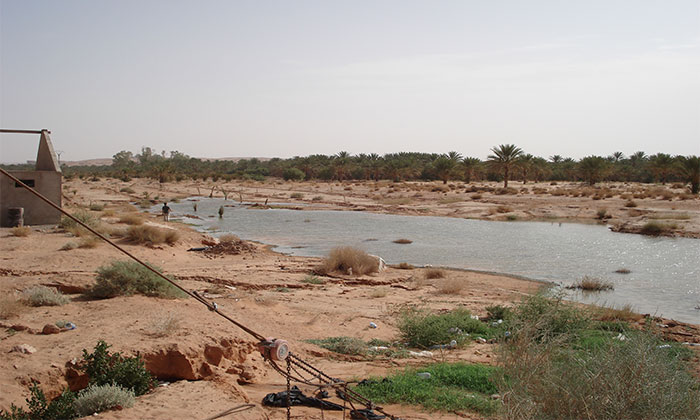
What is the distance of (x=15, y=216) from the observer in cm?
2212

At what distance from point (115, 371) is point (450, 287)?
1138 centimetres

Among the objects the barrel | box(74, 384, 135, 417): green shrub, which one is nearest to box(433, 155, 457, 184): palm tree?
the barrel

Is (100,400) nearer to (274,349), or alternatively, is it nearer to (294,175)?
(274,349)

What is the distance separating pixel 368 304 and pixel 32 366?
29.3ft

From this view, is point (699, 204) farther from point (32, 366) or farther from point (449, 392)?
point (32, 366)

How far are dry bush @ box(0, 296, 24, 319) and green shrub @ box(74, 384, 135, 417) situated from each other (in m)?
3.77

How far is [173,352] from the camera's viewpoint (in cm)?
777

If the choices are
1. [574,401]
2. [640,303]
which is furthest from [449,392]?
[640,303]

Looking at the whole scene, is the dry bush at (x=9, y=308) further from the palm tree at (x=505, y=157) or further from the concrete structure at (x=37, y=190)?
the palm tree at (x=505, y=157)

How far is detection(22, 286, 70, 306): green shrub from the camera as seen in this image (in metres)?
9.98

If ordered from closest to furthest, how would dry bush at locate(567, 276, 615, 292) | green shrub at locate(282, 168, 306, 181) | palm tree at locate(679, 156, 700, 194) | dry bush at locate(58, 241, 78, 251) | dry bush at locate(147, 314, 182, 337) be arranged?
dry bush at locate(147, 314, 182, 337) → dry bush at locate(567, 276, 615, 292) → dry bush at locate(58, 241, 78, 251) → palm tree at locate(679, 156, 700, 194) → green shrub at locate(282, 168, 306, 181)

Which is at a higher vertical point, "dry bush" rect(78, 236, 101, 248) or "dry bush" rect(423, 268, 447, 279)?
"dry bush" rect(78, 236, 101, 248)

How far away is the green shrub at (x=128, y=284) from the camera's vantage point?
10961mm

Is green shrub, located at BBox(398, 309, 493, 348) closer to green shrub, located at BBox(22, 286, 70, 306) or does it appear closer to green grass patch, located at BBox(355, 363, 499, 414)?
green grass patch, located at BBox(355, 363, 499, 414)
